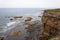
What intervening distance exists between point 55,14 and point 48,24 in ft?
7.47

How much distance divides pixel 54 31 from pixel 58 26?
1.44 m

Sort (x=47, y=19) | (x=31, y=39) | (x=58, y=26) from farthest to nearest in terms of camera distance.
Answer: (x=31, y=39)
(x=47, y=19)
(x=58, y=26)

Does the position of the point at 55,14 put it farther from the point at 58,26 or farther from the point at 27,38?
the point at 27,38

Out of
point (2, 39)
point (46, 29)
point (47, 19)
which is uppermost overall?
point (47, 19)

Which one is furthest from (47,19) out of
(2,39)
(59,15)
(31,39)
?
(2,39)

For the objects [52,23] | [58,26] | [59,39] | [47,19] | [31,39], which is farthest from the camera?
[31,39]

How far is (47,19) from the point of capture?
2523cm

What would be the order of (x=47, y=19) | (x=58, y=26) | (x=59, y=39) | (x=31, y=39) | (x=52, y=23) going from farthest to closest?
(x=31, y=39) → (x=47, y=19) → (x=52, y=23) → (x=58, y=26) → (x=59, y=39)

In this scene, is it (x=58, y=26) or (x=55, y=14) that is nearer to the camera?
(x=58, y=26)

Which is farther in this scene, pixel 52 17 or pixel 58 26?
pixel 52 17

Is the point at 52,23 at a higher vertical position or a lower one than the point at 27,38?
higher

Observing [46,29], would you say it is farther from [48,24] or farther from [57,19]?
[57,19]

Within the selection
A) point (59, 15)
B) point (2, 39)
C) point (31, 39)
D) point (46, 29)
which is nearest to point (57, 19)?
point (59, 15)

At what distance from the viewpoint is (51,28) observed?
24281mm
